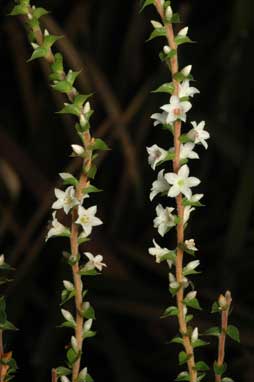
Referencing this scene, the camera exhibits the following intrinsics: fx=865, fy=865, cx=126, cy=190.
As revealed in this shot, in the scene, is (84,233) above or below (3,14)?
below

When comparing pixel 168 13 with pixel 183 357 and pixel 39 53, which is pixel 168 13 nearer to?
pixel 39 53

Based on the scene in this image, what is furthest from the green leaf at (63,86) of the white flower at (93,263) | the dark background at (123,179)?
the dark background at (123,179)

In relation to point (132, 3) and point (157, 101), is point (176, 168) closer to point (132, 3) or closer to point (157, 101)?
point (157, 101)

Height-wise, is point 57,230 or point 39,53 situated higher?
point 39,53

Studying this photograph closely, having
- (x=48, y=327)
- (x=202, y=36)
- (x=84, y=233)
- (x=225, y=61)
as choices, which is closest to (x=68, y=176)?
(x=84, y=233)

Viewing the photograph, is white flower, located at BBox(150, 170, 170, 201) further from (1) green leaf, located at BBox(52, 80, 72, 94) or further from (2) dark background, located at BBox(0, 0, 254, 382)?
(2) dark background, located at BBox(0, 0, 254, 382)

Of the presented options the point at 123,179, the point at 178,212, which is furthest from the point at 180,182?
the point at 123,179

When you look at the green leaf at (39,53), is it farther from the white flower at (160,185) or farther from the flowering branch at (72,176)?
the white flower at (160,185)
